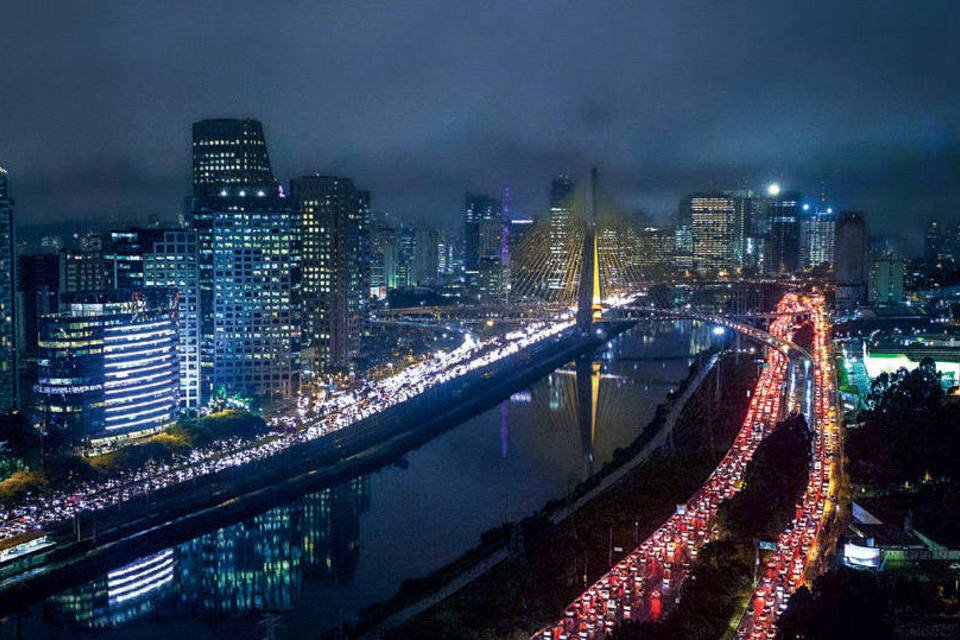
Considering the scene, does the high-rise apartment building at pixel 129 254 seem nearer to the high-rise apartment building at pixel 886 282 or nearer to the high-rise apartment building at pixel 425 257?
the high-rise apartment building at pixel 886 282

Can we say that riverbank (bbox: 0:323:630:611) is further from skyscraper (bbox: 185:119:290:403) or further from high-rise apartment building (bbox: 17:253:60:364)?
high-rise apartment building (bbox: 17:253:60:364)

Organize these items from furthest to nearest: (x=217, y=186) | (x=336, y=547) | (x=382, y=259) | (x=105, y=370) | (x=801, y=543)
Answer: (x=382, y=259) < (x=217, y=186) < (x=105, y=370) < (x=336, y=547) < (x=801, y=543)

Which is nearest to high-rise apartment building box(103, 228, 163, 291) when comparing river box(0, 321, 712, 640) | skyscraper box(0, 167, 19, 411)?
skyscraper box(0, 167, 19, 411)

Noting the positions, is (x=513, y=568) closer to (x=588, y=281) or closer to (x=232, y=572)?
(x=232, y=572)

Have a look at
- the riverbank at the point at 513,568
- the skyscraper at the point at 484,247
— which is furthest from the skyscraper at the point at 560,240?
the riverbank at the point at 513,568

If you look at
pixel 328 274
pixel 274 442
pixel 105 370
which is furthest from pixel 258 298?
pixel 274 442
